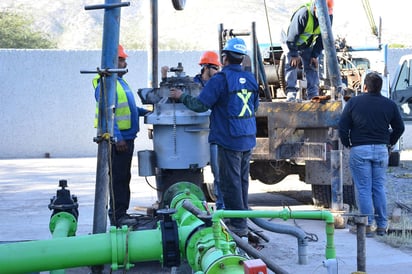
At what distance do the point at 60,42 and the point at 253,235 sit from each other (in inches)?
2510

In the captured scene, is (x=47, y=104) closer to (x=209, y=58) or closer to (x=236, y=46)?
(x=209, y=58)

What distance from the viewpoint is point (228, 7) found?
83375 mm

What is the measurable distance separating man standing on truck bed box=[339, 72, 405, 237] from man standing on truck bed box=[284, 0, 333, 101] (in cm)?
143

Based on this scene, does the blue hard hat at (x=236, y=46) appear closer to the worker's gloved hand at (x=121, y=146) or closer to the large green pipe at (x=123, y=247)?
the worker's gloved hand at (x=121, y=146)

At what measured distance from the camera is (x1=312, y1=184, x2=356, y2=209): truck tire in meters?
8.93

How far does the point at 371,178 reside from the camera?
783cm

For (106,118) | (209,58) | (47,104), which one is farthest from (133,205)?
(47,104)

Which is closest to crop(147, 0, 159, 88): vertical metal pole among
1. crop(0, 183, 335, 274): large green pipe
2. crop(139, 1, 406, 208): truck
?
crop(139, 1, 406, 208): truck

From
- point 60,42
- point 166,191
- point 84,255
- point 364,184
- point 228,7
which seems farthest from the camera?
point 228,7

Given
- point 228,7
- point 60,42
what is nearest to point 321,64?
point 60,42

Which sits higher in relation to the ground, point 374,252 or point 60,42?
point 60,42

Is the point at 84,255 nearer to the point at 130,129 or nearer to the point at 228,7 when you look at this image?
the point at 130,129

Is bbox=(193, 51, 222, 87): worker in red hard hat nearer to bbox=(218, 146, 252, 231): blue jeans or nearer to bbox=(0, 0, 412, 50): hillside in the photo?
bbox=(218, 146, 252, 231): blue jeans

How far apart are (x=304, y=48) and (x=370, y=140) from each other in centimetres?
214
